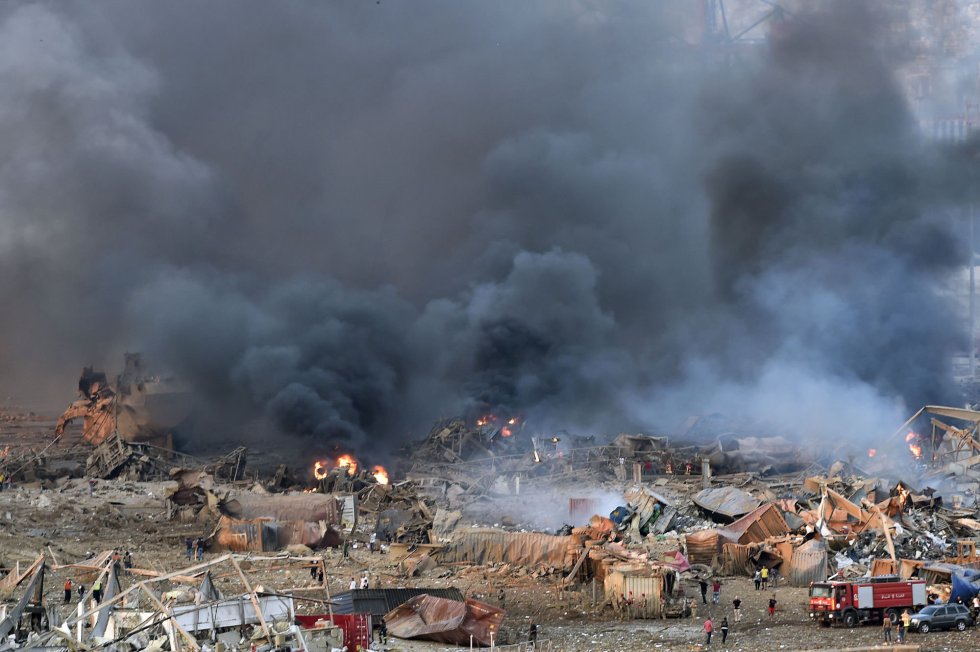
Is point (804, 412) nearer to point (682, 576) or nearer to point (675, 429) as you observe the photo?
point (675, 429)

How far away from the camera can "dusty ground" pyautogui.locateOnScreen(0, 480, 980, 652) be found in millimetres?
21500

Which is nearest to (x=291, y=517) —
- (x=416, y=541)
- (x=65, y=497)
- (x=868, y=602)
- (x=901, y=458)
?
(x=416, y=541)

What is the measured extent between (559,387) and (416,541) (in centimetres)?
→ 2480

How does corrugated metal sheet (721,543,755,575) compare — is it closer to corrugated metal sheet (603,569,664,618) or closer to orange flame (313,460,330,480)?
corrugated metal sheet (603,569,664,618)

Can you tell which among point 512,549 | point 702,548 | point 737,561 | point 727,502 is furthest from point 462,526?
point 737,561

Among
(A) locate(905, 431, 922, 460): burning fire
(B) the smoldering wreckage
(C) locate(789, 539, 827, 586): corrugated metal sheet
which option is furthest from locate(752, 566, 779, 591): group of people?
(A) locate(905, 431, 922, 460): burning fire

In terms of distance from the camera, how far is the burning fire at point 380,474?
139 feet

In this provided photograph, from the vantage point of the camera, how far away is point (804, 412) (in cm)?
4978

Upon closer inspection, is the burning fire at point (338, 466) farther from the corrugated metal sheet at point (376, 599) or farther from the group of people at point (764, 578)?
the corrugated metal sheet at point (376, 599)

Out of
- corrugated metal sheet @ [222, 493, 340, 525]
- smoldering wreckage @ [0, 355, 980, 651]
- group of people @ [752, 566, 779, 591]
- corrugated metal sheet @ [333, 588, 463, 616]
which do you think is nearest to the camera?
smoldering wreckage @ [0, 355, 980, 651]

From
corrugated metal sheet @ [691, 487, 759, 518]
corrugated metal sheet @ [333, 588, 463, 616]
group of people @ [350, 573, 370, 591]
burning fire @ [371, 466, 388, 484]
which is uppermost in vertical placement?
burning fire @ [371, 466, 388, 484]

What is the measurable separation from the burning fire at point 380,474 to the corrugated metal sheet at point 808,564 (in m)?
17.9

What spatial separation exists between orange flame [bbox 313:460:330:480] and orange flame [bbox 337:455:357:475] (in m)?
0.59

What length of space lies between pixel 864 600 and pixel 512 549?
9.67m
